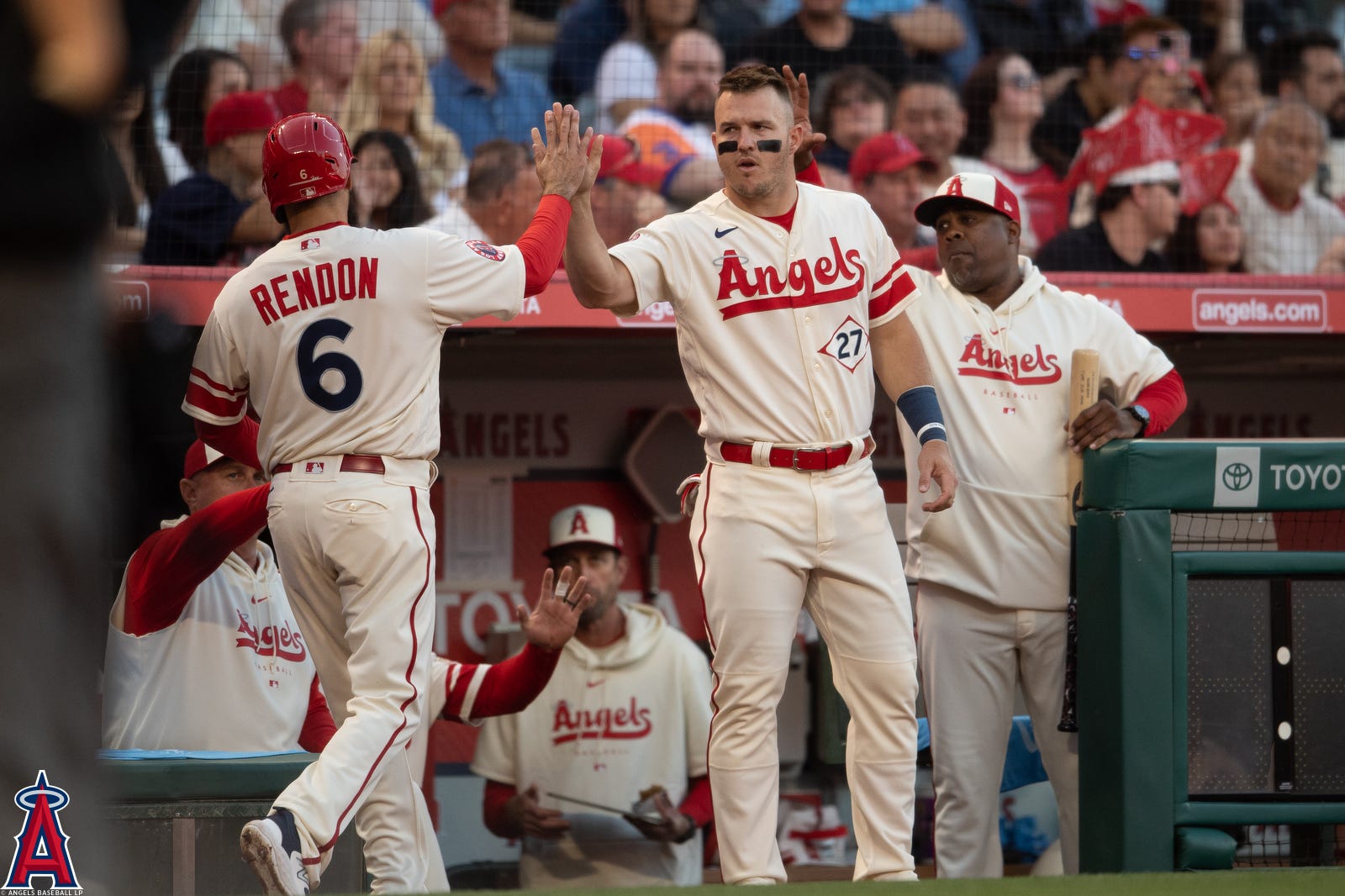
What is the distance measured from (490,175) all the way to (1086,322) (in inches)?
96.1

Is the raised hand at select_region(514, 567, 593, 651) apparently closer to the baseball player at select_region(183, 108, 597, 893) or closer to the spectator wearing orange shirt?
the baseball player at select_region(183, 108, 597, 893)

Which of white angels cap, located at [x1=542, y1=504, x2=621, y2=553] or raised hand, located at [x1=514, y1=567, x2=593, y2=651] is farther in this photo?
white angels cap, located at [x1=542, y1=504, x2=621, y2=553]

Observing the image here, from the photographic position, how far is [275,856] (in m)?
3.03

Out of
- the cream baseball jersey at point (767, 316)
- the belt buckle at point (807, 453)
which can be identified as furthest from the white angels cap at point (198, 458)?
the belt buckle at point (807, 453)

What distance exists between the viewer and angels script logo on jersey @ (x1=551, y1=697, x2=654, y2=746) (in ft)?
18.6

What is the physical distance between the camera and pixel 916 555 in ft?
13.8

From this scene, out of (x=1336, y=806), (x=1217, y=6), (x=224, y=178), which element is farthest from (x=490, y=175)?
(x=1217, y=6)

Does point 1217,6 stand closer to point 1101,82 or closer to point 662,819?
point 1101,82

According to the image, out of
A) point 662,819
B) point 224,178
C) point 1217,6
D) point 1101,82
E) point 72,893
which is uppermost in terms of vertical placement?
point 1217,6

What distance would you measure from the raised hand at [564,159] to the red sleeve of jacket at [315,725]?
5.73 ft

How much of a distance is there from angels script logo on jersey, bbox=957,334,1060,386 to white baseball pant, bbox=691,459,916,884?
90cm

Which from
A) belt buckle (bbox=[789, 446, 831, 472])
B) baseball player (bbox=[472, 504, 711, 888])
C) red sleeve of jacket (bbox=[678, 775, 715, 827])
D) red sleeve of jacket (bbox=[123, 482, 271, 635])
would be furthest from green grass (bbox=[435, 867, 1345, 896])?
baseball player (bbox=[472, 504, 711, 888])

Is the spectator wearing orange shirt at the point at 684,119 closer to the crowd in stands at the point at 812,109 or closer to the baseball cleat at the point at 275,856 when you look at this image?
the crowd in stands at the point at 812,109

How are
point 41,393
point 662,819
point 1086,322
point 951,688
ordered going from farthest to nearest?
1. point 662,819
2. point 1086,322
3. point 951,688
4. point 41,393
